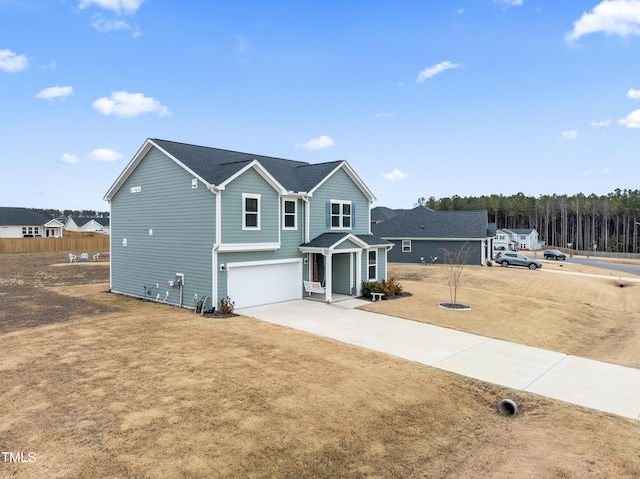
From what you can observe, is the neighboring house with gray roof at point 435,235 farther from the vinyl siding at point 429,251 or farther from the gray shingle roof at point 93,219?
the gray shingle roof at point 93,219

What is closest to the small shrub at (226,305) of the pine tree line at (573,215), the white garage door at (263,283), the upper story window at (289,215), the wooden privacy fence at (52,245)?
the white garage door at (263,283)

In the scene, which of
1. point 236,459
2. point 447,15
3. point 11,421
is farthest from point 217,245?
point 447,15

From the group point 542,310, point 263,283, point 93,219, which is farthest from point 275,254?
point 93,219

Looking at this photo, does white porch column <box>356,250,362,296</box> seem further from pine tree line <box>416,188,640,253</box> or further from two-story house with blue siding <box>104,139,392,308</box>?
pine tree line <box>416,188,640,253</box>

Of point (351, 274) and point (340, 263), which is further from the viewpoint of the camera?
point (340, 263)

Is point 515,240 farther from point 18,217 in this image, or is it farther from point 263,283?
point 18,217

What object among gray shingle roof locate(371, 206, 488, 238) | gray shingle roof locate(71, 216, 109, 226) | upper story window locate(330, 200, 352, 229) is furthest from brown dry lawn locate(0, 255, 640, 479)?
gray shingle roof locate(71, 216, 109, 226)

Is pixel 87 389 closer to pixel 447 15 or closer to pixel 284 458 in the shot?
pixel 284 458
